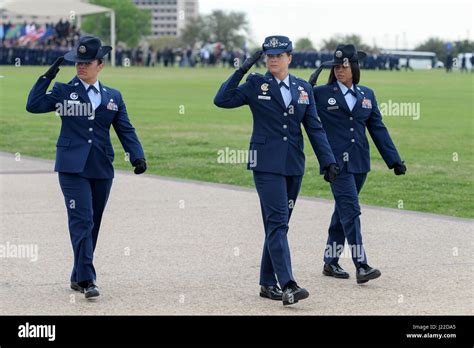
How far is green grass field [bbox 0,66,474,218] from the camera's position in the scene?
14.4 meters

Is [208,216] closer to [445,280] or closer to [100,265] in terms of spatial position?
[100,265]

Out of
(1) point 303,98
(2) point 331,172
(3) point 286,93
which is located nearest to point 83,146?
(3) point 286,93

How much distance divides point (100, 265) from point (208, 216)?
9.31 ft

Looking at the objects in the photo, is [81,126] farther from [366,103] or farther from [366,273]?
[366,273]

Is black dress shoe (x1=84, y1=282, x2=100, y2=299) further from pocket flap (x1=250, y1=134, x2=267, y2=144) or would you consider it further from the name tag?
pocket flap (x1=250, y1=134, x2=267, y2=144)

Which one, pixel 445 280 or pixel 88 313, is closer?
pixel 88 313

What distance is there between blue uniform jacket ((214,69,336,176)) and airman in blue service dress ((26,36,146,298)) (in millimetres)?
879

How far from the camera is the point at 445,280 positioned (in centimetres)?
848

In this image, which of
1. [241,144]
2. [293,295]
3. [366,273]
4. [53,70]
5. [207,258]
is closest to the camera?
[293,295]

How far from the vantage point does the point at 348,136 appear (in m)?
8.64

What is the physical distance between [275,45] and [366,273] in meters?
1.88

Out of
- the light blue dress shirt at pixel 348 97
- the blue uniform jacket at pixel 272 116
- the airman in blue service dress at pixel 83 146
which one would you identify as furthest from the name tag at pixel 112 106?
the light blue dress shirt at pixel 348 97

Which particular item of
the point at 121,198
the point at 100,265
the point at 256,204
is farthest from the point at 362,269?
the point at 121,198

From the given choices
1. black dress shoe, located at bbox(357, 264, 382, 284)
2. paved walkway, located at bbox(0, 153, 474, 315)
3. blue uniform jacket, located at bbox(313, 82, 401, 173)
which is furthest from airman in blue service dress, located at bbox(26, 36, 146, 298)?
black dress shoe, located at bbox(357, 264, 382, 284)
